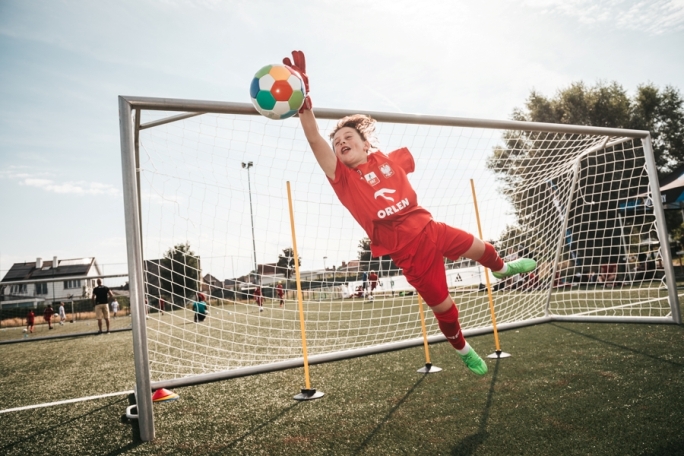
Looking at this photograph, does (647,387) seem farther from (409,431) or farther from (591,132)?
(591,132)

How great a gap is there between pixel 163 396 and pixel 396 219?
2.97 metres

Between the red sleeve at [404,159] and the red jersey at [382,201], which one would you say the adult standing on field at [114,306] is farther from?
the red sleeve at [404,159]

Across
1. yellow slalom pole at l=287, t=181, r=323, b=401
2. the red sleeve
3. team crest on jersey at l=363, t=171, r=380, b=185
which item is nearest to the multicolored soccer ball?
team crest on jersey at l=363, t=171, r=380, b=185

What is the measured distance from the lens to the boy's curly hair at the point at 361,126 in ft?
11.8

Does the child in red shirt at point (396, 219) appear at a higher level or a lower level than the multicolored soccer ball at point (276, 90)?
lower

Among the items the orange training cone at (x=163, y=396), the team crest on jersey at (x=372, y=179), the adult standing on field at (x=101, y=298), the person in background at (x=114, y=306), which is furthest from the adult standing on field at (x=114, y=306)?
the team crest on jersey at (x=372, y=179)

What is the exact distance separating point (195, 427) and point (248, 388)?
1274 mm

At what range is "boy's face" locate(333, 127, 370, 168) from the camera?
137 inches

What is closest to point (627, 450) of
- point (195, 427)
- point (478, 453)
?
point (478, 453)

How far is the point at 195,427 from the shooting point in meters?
3.24

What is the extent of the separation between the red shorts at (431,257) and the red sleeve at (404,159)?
1.79ft

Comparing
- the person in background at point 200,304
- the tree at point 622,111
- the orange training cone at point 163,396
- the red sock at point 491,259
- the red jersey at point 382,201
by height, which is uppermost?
the tree at point 622,111

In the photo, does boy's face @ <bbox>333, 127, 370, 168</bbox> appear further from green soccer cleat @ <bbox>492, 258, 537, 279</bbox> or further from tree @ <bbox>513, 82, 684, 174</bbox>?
tree @ <bbox>513, 82, 684, 174</bbox>

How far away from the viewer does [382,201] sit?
3420mm
